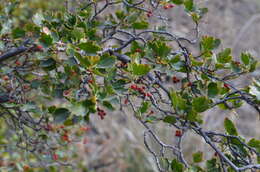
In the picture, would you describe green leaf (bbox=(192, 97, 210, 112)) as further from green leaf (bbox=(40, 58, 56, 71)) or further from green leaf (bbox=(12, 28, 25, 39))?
green leaf (bbox=(12, 28, 25, 39))

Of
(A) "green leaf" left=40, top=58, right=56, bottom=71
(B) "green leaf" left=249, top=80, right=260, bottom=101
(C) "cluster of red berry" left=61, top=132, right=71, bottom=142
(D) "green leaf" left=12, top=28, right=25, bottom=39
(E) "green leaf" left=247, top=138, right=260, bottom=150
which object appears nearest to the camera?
(B) "green leaf" left=249, top=80, right=260, bottom=101

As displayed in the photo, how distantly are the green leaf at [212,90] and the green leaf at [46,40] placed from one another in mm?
506

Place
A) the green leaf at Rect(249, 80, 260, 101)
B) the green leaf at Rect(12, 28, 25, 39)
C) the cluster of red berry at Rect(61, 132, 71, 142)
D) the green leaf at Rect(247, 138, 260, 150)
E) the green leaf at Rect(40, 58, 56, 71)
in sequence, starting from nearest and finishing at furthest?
the green leaf at Rect(249, 80, 260, 101), the green leaf at Rect(247, 138, 260, 150), the green leaf at Rect(40, 58, 56, 71), the green leaf at Rect(12, 28, 25, 39), the cluster of red berry at Rect(61, 132, 71, 142)

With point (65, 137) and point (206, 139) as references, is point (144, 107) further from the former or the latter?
point (65, 137)

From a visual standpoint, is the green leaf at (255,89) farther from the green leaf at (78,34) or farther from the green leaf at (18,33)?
the green leaf at (18,33)

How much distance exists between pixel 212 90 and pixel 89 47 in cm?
38

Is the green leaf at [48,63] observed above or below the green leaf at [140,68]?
above

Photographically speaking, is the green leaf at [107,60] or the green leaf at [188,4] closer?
the green leaf at [107,60]

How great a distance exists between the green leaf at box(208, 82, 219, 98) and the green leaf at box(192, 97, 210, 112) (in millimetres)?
57

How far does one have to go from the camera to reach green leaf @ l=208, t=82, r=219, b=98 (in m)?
1.03

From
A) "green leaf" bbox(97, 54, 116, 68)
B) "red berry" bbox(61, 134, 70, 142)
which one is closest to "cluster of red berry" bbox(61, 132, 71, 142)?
"red berry" bbox(61, 134, 70, 142)

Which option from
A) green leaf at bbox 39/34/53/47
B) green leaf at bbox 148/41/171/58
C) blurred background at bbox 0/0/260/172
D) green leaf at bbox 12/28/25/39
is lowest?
blurred background at bbox 0/0/260/172

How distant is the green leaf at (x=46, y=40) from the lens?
1.09 meters

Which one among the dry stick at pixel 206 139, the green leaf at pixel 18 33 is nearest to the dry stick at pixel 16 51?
the green leaf at pixel 18 33
